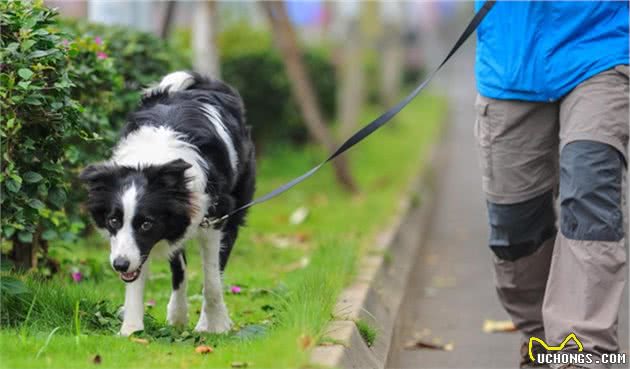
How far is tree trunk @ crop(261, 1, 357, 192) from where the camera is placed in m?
10.7

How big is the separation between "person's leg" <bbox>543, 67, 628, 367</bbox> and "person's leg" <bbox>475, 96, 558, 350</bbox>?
0.30 metres

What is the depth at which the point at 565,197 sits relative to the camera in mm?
4766

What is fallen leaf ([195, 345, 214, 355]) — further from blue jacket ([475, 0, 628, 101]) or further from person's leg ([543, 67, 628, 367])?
blue jacket ([475, 0, 628, 101])

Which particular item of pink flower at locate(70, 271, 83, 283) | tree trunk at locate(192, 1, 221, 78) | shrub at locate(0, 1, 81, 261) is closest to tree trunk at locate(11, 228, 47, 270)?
pink flower at locate(70, 271, 83, 283)

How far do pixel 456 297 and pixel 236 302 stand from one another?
84.8 inches

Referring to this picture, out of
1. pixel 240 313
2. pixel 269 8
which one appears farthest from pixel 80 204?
pixel 269 8

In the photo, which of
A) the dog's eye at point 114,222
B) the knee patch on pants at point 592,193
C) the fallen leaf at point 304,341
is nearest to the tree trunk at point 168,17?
the dog's eye at point 114,222

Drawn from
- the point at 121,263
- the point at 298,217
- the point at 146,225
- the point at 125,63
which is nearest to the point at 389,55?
the point at 298,217

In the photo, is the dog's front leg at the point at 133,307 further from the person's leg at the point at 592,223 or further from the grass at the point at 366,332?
the person's leg at the point at 592,223

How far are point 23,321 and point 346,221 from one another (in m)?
4.87

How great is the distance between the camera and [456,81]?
45000 mm

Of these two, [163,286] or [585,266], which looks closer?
A: [585,266]

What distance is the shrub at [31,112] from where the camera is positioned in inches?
188

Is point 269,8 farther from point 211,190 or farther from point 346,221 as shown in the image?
point 211,190
